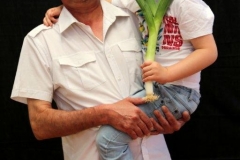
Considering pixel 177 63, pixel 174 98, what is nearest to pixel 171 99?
pixel 174 98

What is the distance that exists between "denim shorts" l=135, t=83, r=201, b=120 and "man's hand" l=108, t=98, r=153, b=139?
0.12 feet

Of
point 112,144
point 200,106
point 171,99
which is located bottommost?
point 200,106

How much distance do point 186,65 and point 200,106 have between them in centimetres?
91

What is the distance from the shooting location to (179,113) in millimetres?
1471

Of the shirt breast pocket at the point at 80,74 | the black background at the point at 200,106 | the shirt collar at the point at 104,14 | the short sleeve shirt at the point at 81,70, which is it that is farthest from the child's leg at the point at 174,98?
the black background at the point at 200,106

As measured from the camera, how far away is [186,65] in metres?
1.38

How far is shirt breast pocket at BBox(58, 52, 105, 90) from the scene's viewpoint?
1495 millimetres

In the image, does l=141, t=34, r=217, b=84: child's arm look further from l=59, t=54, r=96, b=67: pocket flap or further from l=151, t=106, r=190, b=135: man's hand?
l=59, t=54, r=96, b=67: pocket flap

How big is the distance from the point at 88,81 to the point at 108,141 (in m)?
0.26

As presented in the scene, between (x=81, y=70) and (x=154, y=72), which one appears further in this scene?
(x=81, y=70)

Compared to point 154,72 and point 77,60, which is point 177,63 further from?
point 77,60

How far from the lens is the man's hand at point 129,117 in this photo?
140cm

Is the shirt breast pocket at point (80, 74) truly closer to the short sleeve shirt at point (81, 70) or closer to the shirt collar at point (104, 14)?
the short sleeve shirt at point (81, 70)

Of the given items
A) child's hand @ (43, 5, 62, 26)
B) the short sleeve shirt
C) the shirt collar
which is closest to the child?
the short sleeve shirt
